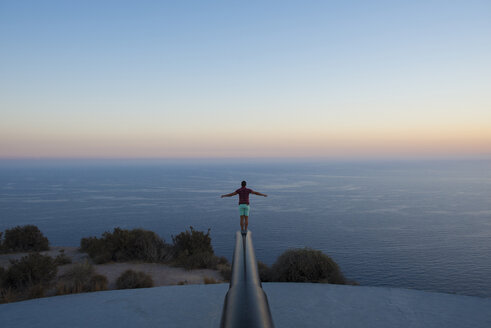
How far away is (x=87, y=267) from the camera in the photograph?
14625 mm

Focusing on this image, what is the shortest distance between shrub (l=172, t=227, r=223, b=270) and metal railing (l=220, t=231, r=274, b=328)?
13422 millimetres

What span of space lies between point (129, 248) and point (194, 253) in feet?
13.8

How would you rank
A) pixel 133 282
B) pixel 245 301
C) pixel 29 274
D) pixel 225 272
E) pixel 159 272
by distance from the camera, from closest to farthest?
1. pixel 245 301
2. pixel 29 274
3. pixel 133 282
4. pixel 159 272
5. pixel 225 272

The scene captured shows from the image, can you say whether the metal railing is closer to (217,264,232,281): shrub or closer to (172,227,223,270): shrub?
(217,264,232,281): shrub

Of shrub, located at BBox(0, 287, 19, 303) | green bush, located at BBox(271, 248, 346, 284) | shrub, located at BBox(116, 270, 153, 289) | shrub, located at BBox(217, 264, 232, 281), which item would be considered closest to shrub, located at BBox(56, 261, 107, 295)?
shrub, located at BBox(116, 270, 153, 289)

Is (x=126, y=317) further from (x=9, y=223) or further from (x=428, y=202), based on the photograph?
(x=428, y=202)

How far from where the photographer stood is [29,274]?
12805 mm

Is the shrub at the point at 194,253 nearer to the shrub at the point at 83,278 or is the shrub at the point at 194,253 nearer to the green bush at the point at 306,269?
the green bush at the point at 306,269

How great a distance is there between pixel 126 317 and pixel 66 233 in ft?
208

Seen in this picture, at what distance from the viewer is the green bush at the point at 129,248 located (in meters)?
18.9

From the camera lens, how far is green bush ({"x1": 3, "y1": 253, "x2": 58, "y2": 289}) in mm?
12742

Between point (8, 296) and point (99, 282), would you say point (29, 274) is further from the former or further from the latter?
point (99, 282)

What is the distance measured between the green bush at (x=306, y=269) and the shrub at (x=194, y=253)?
4.56m

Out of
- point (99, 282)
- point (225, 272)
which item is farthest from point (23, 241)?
point (225, 272)
